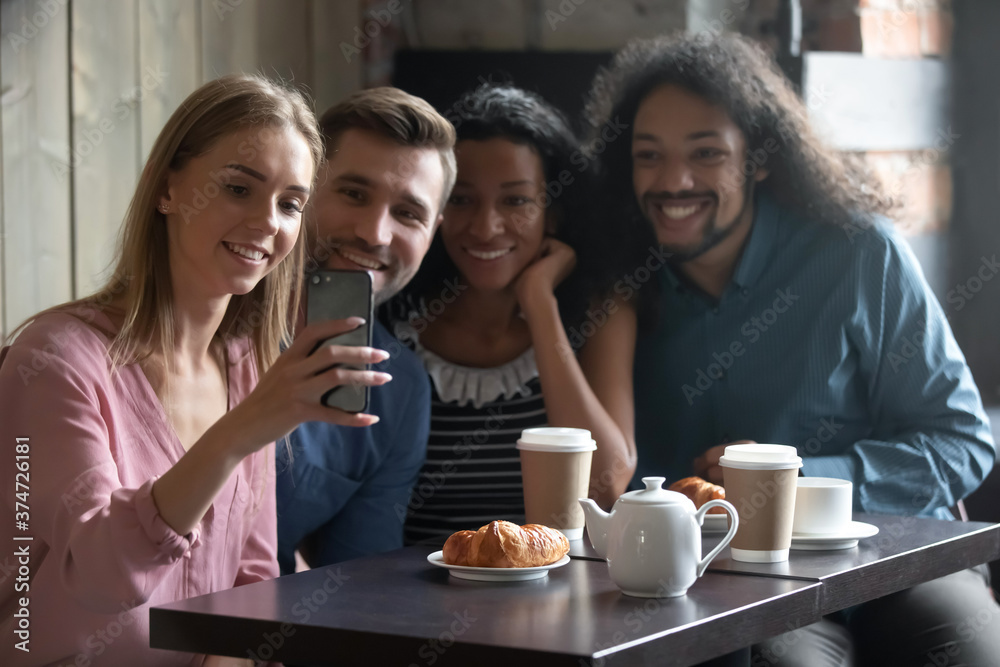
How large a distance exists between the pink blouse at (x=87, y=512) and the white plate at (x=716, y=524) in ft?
2.07

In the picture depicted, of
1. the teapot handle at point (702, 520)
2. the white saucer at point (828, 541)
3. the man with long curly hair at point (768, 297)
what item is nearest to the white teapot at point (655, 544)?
the teapot handle at point (702, 520)

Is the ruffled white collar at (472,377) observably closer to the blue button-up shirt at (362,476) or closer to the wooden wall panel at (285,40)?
the blue button-up shirt at (362,476)

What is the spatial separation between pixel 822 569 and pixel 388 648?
0.52m

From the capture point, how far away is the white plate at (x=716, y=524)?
1.36 m

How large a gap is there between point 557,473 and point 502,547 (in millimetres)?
252

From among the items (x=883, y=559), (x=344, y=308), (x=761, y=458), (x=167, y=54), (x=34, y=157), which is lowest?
(x=883, y=559)

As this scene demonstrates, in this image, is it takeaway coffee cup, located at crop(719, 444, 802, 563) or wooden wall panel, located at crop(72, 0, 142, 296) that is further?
wooden wall panel, located at crop(72, 0, 142, 296)

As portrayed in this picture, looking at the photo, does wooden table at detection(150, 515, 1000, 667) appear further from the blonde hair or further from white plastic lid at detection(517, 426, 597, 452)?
the blonde hair

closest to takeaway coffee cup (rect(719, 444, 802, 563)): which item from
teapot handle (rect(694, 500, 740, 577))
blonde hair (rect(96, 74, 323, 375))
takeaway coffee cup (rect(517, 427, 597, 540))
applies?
teapot handle (rect(694, 500, 740, 577))

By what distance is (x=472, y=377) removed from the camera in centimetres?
191

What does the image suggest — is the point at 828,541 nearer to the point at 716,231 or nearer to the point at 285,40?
the point at 716,231

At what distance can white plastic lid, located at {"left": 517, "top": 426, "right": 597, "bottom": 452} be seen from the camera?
1329 millimetres

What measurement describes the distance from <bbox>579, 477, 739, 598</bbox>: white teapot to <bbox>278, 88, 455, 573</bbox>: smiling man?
2.52 ft

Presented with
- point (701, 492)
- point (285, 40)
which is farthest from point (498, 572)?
point (285, 40)
